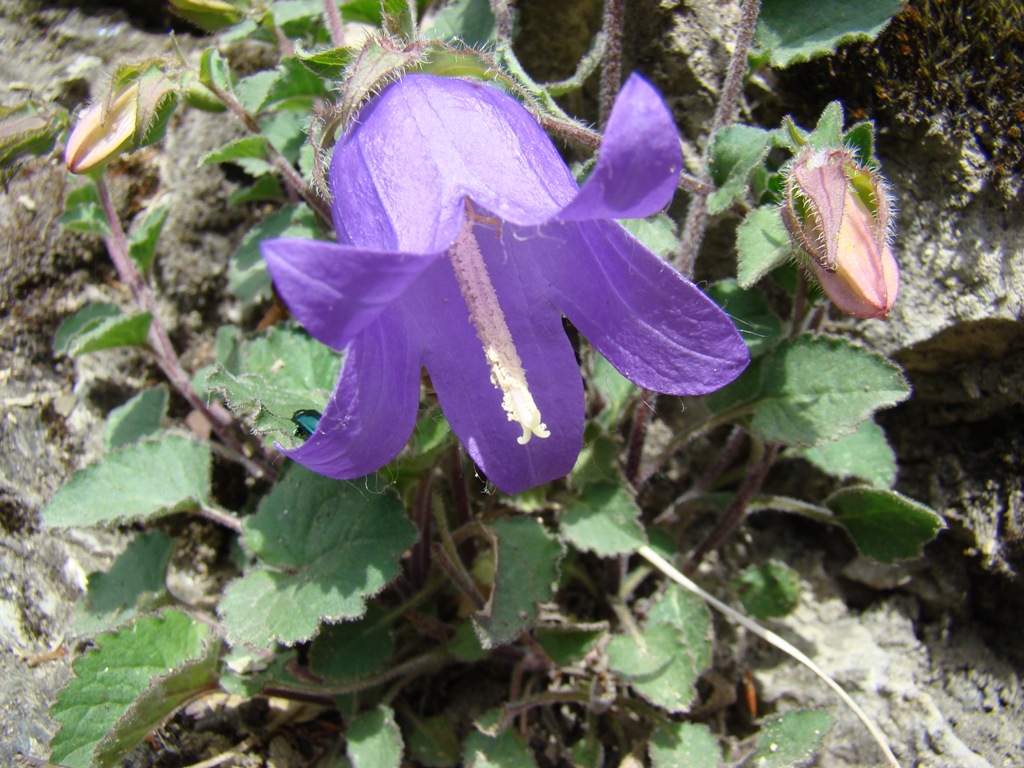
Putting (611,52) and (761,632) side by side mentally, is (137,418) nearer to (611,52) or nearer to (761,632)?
(611,52)

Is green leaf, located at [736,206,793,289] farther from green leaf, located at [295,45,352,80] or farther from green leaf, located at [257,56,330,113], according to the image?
green leaf, located at [257,56,330,113]

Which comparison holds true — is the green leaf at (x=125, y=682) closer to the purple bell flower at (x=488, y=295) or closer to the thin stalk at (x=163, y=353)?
the thin stalk at (x=163, y=353)

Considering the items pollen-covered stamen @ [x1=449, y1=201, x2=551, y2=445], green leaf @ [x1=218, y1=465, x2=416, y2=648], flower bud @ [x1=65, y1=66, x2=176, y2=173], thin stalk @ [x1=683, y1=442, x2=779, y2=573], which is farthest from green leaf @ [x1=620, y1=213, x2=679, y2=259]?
flower bud @ [x1=65, y1=66, x2=176, y2=173]

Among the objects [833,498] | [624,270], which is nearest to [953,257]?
[833,498]

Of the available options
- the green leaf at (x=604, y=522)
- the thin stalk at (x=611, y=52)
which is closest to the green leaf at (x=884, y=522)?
the green leaf at (x=604, y=522)

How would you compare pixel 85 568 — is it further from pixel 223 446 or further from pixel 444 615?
pixel 444 615
